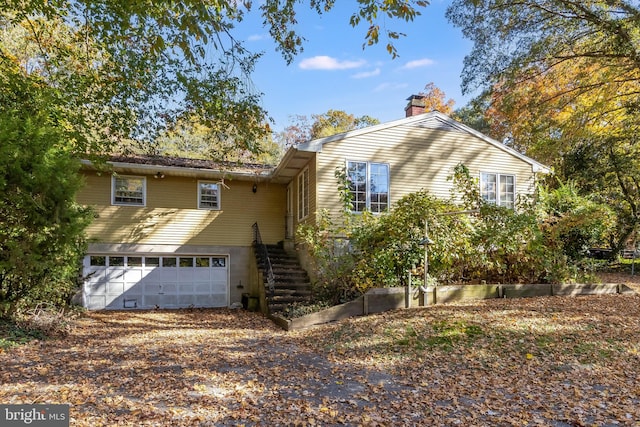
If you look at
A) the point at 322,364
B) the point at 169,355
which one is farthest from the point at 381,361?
the point at 169,355

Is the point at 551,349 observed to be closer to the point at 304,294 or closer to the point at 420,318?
the point at 420,318

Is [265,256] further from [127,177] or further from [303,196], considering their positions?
[127,177]

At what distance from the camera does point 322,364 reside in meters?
5.85

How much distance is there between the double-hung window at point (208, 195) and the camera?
45.3ft

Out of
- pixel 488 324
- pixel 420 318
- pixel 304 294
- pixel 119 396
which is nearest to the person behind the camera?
pixel 119 396

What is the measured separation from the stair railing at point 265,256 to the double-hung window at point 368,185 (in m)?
2.97

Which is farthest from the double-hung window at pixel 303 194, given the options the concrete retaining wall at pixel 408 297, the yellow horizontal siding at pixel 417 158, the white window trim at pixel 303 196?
the concrete retaining wall at pixel 408 297

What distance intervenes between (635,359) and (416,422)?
384 centimetres

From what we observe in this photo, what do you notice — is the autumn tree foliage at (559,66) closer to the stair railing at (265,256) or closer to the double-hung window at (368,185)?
the double-hung window at (368,185)

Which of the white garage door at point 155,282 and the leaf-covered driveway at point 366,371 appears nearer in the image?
the leaf-covered driveway at point 366,371

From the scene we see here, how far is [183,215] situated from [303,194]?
4121 mm

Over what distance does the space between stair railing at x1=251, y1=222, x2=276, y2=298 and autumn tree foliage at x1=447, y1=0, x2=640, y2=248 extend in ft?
25.5

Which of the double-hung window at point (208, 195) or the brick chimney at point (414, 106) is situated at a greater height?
the brick chimney at point (414, 106)

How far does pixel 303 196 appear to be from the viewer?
12.9 meters
